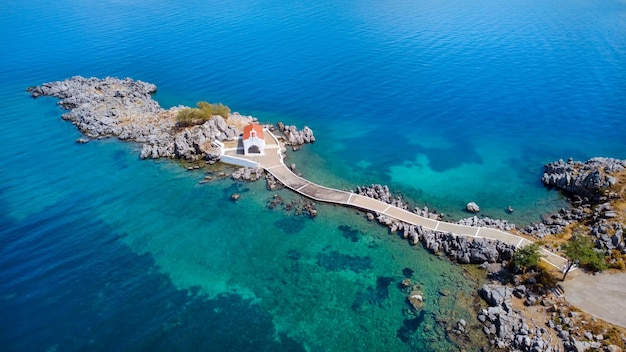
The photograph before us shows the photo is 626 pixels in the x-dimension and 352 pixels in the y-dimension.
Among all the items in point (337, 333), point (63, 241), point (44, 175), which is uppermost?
point (44, 175)

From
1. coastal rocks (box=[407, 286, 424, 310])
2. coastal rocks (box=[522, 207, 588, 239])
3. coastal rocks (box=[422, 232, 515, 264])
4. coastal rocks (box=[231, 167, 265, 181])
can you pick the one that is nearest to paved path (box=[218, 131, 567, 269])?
coastal rocks (box=[231, 167, 265, 181])

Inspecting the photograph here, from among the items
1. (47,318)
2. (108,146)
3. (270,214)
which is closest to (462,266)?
(270,214)

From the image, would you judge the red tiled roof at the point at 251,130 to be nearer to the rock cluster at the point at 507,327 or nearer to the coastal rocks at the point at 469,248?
the coastal rocks at the point at 469,248

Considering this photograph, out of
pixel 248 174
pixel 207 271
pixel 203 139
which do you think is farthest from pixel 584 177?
pixel 203 139

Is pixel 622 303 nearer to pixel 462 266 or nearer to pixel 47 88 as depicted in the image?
pixel 462 266

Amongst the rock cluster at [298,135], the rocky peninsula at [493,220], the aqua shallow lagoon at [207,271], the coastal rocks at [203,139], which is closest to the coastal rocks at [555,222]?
the rocky peninsula at [493,220]

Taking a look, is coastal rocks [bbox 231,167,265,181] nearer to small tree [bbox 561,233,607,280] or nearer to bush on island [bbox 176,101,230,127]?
bush on island [bbox 176,101,230,127]

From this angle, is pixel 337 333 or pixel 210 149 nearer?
pixel 337 333
